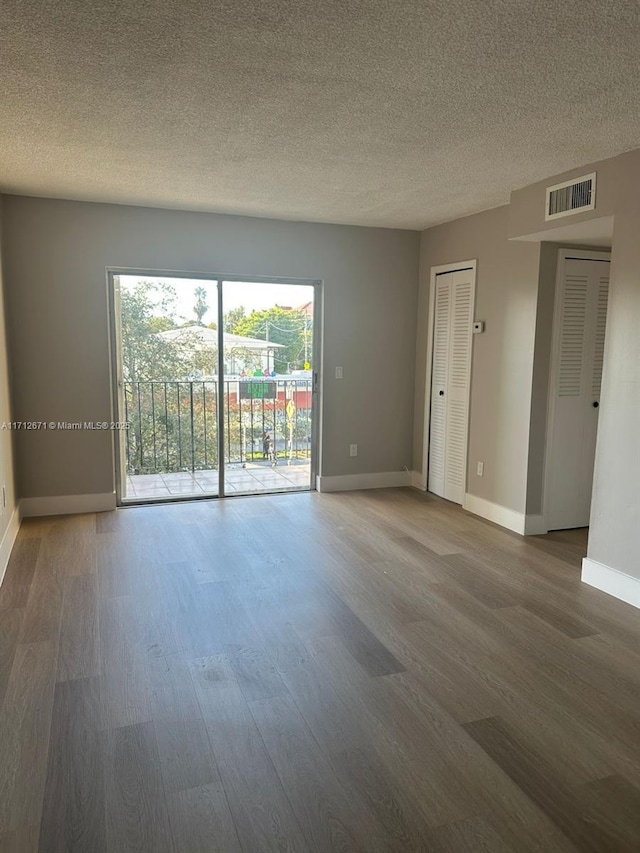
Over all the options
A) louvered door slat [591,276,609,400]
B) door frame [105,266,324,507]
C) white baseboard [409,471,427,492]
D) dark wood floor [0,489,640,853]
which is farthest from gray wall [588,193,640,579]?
door frame [105,266,324,507]

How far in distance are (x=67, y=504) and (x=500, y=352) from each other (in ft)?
12.3

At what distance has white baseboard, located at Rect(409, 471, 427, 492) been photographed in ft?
18.7

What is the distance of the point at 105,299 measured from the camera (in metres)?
4.69

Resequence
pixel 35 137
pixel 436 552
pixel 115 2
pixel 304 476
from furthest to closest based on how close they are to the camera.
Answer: pixel 304 476 < pixel 436 552 < pixel 35 137 < pixel 115 2

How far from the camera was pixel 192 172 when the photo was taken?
3.62 metres

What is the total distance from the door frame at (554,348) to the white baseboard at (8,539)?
12.3 ft

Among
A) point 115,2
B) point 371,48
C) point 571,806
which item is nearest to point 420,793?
point 571,806

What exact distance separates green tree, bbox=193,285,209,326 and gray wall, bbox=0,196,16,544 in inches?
58.9

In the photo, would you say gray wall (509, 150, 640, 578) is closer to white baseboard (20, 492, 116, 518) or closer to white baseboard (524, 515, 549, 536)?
white baseboard (524, 515, 549, 536)

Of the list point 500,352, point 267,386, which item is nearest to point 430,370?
point 500,352

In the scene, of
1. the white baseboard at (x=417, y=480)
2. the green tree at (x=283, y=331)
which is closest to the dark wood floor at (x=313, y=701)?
the white baseboard at (x=417, y=480)

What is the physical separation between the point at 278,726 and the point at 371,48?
2.50 meters

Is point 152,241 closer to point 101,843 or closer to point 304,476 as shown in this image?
point 304,476

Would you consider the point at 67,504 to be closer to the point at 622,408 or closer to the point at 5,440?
the point at 5,440
